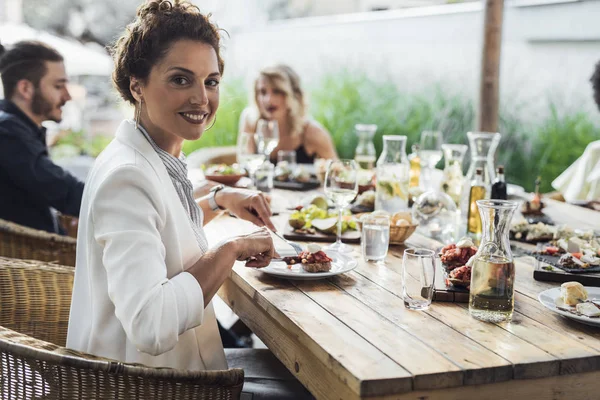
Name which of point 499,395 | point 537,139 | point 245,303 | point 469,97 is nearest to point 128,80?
point 245,303

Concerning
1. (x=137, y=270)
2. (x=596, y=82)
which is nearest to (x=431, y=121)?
(x=596, y=82)

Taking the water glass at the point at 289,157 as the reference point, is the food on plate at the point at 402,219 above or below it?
below

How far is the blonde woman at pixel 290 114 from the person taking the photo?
4.39 meters

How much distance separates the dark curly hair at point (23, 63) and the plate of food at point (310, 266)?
164 centimetres

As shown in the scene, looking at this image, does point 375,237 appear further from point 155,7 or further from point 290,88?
point 290,88

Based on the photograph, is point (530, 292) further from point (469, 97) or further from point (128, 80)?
point (469, 97)

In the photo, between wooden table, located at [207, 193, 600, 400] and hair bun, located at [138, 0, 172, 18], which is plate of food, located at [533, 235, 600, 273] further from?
hair bun, located at [138, 0, 172, 18]

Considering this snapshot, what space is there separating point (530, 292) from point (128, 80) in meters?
1.13

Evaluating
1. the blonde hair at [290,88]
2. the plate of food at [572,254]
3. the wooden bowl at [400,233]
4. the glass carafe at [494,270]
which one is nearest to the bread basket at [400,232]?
the wooden bowl at [400,233]

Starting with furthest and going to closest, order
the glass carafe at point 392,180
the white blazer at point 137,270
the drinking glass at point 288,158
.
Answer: the drinking glass at point 288,158 → the glass carafe at point 392,180 → the white blazer at point 137,270

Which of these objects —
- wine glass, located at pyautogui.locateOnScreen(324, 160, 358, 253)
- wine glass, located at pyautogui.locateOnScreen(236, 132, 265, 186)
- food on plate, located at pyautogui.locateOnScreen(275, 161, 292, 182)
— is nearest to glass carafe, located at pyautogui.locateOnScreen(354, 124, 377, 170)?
food on plate, located at pyautogui.locateOnScreen(275, 161, 292, 182)

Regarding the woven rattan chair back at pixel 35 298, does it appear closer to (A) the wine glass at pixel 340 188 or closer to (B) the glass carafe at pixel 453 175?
(A) the wine glass at pixel 340 188

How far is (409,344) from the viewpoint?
1407 mm

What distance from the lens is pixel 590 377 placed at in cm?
140
